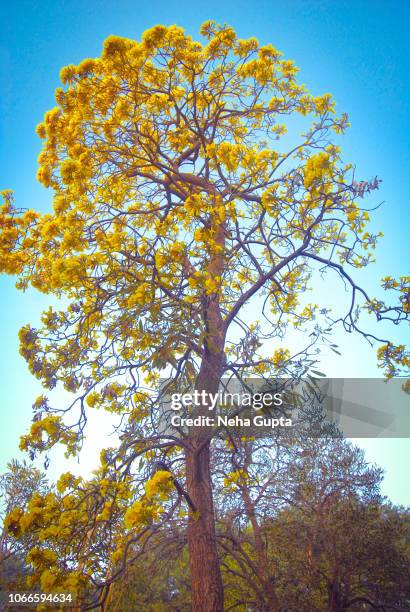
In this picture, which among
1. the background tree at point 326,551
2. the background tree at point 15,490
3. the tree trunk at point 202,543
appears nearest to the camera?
the tree trunk at point 202,543

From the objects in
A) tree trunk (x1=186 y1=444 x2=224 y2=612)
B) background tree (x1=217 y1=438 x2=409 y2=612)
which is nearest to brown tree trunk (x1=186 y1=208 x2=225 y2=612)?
tree trunk (x1=186 y1=444 x2=224 y2=612)

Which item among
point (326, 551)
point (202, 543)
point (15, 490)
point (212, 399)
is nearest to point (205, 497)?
point (202, 543)

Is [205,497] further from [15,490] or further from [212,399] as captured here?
[15,490]

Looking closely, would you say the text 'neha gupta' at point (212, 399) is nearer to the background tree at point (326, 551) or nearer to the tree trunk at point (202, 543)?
the tree trunk at point (202, 543)

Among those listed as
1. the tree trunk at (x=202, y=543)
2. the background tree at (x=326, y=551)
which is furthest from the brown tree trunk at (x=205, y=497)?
the background tree at (x=326, y=551)

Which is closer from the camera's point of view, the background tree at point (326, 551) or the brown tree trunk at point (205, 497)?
the brown tree trunk at point (205, 497)

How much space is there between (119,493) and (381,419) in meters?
9.04

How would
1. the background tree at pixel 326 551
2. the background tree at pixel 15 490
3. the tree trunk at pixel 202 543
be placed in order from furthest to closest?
the background tree at pixel 15 490 → the background tree at pixel 326 551 → the tree trunk at pixel 202 543

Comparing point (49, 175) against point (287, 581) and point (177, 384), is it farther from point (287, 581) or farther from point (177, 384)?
point (287, 581)

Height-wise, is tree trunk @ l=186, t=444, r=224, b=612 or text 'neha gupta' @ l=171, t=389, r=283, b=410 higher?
text 'neha gupta' @ l=171, t=389, r=283, b=410

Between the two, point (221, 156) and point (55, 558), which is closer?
point (55, 558)

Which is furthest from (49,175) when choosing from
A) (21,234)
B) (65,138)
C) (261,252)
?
(261,252)

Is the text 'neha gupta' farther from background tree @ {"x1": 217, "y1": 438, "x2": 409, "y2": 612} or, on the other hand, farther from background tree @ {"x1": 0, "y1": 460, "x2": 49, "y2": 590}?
background tree @ {"x1": 0, "y1": 460, "x2": 49, "y2": 590}

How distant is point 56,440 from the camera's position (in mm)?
3840
